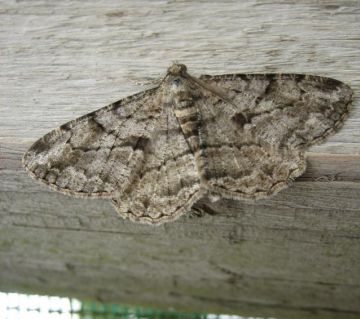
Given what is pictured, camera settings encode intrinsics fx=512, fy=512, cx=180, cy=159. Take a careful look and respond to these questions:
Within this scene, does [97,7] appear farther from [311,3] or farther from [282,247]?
[282,247]

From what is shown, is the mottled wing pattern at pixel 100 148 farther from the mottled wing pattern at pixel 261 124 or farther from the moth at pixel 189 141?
the mottled wing pattern at pixel 261 124

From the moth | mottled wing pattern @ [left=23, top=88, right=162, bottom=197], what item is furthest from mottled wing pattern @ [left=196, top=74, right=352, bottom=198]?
mottled wing pattern @ [left=23, top=88, right=162, bottom=197]

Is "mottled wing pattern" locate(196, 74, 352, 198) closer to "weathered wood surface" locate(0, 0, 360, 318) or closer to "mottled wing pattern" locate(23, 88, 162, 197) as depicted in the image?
"weathered wood surface" locate(0, 0, 360, 318)

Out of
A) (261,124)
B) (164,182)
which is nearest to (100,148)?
(164,182)

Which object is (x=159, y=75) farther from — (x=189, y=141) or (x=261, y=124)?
(x=261, y=124)

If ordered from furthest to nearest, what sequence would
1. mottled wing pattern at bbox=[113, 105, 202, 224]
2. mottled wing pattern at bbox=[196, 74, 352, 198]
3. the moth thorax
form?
1. the moth thorax
2. mottled wing pattern at bbox=[113, 105, 202, 224]
3. mottled wing pattern at bbox=[196, 74, 352, 198]

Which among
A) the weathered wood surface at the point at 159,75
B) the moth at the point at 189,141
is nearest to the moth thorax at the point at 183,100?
the moth at the point at 189,141

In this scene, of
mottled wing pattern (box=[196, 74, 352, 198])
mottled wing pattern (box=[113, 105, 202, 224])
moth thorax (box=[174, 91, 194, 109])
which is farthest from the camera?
moth thorax (box=[174, 91, 194, 109])
